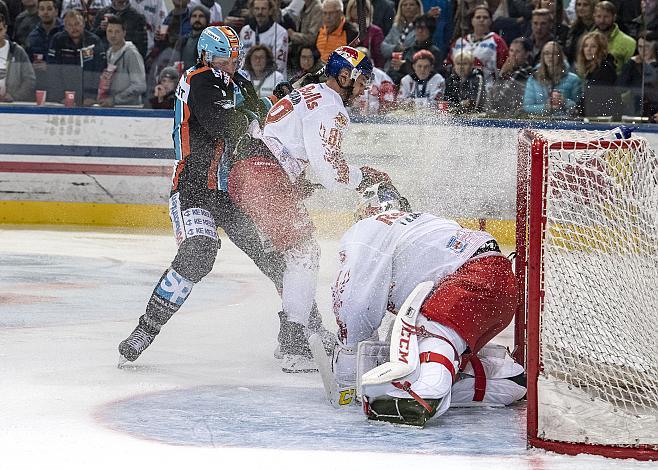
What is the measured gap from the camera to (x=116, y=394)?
3.86m

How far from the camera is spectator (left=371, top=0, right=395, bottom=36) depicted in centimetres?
840

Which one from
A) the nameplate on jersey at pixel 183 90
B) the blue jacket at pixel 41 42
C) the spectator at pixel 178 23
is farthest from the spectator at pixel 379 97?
the nameplate on jersey at pixel 183 90

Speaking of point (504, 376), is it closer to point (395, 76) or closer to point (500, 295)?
point (500, 295)

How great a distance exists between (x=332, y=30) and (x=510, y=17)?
1185 millimetres

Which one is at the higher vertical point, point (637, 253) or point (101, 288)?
point (637, 253)

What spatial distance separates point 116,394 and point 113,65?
16.7 ft

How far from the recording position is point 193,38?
27.8 feet

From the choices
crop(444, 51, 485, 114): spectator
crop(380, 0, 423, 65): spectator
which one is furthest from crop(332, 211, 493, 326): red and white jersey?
crop(380, 0, 423, 65): spectator

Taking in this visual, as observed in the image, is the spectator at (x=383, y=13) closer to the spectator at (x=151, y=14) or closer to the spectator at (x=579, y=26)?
the spectator at (x=579, y=26)

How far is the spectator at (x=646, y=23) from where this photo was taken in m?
7.90

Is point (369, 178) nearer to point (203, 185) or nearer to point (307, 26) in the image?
point (203, 185)

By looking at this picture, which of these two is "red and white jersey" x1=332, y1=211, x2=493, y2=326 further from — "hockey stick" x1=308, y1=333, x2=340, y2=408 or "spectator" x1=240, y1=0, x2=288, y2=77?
"spectator" x1=240, y1=0, x2=288, y2=77

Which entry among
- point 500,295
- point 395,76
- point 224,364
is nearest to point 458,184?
point 395,76

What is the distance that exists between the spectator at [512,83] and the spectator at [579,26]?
0.85 feet
